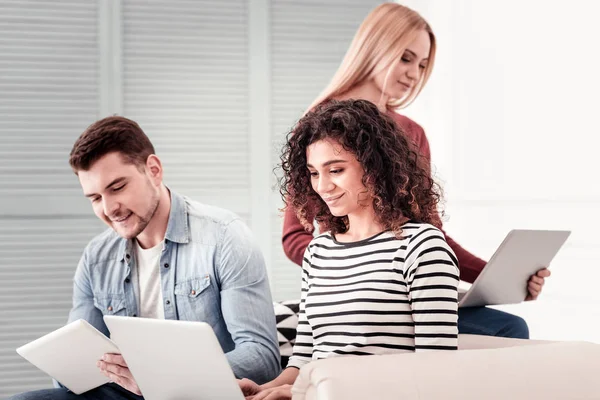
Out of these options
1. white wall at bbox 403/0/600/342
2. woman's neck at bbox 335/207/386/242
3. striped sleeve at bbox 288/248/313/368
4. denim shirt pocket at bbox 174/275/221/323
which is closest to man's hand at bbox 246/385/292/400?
striped sleeve at bbox 288/248/313/368

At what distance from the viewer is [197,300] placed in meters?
1.74

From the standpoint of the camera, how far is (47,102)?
307 cm

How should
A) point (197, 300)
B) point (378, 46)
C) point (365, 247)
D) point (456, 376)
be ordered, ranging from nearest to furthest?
point (456, 376), point (365, 247), point (197, 300), point (378, 46)

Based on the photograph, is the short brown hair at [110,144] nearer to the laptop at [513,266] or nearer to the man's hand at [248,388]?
the man's hand at [248,388]

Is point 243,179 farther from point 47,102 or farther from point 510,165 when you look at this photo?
point 510,165

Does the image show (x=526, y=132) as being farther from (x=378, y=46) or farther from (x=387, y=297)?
(x=387, y=297)

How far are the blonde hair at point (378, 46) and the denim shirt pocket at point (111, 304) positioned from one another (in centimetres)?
65

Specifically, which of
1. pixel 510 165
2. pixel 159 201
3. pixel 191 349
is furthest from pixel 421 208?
pixel 510 165

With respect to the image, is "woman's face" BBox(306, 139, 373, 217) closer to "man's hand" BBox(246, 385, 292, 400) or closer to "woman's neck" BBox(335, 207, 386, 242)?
"woman's neck" BBox(335, 207, 386, 242)

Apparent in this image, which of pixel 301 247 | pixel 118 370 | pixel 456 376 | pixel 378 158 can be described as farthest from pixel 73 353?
pixel 456 376

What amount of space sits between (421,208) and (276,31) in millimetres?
2030

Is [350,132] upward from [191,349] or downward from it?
upward

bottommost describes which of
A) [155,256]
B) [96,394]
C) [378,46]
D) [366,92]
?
[96,394]

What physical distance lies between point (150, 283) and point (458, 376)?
42.4 inches
